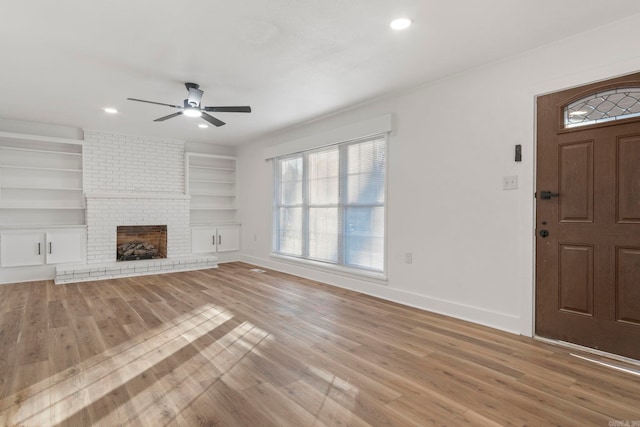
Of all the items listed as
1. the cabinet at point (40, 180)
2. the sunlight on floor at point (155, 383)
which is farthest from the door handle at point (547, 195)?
the cabinet at point (40, 180)

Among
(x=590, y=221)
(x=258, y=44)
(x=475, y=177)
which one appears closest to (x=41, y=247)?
(x=258, y=44)

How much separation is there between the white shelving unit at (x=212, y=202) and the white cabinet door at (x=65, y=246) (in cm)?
196

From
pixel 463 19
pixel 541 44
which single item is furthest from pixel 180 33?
pixel 541 44

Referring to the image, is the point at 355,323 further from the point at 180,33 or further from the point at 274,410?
the point at 180,33

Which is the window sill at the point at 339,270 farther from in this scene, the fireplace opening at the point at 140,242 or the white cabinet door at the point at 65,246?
the white cabinet door at the point at 65,246

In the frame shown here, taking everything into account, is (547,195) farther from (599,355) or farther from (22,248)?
(22,248)

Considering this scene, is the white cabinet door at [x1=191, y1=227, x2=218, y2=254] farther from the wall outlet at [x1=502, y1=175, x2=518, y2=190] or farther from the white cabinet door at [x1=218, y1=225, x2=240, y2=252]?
the wall outlet at [x1=502, y1=175, x2=518, y2=190]

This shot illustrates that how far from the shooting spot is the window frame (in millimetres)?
4398

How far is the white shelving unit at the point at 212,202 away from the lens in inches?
287

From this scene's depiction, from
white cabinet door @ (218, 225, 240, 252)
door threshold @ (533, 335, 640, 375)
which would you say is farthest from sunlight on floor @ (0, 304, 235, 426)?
white cabinet door @ (218, 225, 240, 252)

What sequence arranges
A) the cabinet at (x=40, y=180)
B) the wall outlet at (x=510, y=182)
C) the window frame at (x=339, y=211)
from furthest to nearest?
1. the cabinet at (x=40, y=180)
2. the window frame at (x=339, y=211)
3. the wall outlet at (x=510, y=182)

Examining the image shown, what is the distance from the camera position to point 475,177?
3473mm

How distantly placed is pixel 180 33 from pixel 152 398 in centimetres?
272

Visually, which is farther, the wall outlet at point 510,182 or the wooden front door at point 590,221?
the wall outlet at point 510,182
